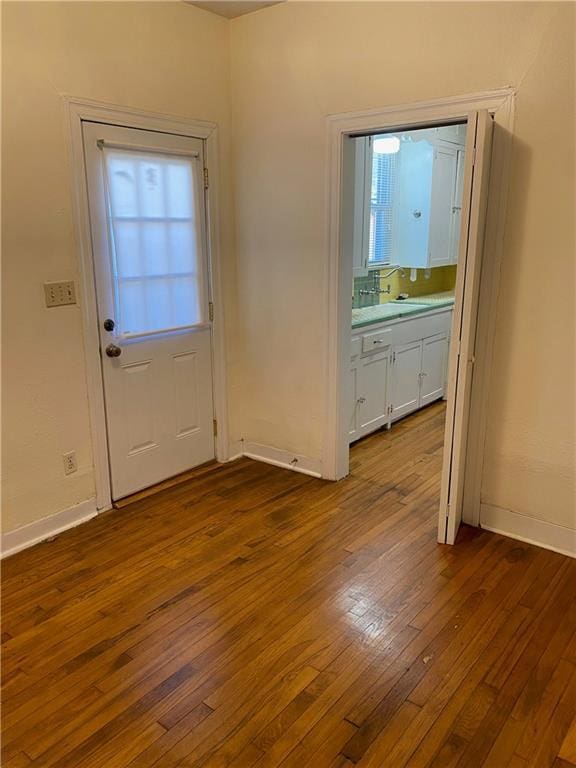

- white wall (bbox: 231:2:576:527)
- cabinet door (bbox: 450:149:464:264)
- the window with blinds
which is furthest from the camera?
cabinet door (bbox: 450:149:464:264)

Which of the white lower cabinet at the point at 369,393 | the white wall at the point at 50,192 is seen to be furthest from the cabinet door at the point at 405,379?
the white wall at the point at 50,192

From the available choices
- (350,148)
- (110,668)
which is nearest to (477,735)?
(110,668)

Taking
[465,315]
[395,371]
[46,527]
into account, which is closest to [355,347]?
[395,371]

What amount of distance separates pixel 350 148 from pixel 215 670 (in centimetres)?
268

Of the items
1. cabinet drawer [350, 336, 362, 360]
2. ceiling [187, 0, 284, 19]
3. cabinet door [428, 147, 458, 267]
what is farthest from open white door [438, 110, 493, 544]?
cabinet door [428, 147, 458, 267]

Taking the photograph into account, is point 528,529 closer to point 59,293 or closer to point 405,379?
point 405,379

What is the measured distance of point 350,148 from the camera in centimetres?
321

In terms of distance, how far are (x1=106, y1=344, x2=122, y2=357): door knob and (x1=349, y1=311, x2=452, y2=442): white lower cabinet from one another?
1530 millimetres

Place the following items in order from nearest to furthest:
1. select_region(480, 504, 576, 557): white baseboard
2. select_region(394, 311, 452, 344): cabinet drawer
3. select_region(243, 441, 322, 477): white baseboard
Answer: select_region(480, 504, 576, 557): white baseboard, select_region(243, 441, 322, 477): white baseboard, select_region(394, 311, 452, 344): cabinet drawer

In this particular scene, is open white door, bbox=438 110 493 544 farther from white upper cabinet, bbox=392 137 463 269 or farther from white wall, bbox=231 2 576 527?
white upper cabinet, bbox=392 137 463 269

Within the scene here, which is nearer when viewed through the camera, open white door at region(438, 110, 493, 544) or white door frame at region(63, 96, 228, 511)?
open white door at region(438, 110, 493, 544)

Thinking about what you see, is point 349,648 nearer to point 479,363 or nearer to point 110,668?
point 110,668

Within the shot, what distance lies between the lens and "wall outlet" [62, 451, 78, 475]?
9.85 feet

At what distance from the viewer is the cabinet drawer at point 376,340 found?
13.1 ft
